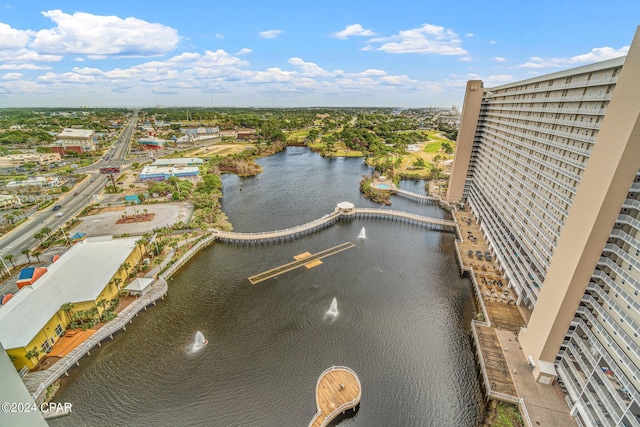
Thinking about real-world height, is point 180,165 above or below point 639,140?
below

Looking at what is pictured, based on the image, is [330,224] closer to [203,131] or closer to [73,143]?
[73,143]

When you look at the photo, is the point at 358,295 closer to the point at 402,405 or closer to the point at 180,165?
the point at 402,405

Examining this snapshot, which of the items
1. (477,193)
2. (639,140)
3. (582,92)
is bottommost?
(477,193)

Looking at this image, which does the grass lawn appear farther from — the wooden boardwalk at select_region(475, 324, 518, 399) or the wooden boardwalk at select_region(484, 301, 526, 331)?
the wooden boardwalk at select_region(484, 301, 526, 331)

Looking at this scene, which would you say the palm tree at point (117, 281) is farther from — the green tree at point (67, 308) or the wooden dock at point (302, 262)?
the wooden dock at point (302, 262)

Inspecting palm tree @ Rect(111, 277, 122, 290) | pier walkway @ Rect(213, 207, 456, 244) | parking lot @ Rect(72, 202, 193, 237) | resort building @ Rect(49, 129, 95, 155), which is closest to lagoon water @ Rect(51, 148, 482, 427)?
pier walkway @ Rect(213, 207, 456, 244)

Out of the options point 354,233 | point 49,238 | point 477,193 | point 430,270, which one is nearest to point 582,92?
point 430,270
